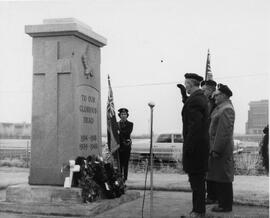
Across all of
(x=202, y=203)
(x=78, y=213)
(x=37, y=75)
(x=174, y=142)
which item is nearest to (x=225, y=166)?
(x=202, y=203)

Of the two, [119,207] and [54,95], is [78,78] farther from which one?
[119,207]

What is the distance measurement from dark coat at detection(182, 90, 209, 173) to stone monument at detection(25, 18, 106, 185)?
196cm

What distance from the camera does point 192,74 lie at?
6.53 metres

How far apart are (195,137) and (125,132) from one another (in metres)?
5.22

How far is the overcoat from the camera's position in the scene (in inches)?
268

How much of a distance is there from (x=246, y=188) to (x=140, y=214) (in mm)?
4787

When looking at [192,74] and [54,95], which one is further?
[54,95]

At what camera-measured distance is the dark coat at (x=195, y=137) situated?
6.18m

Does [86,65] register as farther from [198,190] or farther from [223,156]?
[198,190]

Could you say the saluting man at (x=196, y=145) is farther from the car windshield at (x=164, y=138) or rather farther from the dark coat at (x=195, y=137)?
the car windshield at (x=164, y=138)

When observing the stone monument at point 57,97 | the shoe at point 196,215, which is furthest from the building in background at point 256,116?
the shoe at point 196,215

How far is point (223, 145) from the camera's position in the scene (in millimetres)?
6793

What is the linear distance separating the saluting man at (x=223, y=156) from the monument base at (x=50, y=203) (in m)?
1.55

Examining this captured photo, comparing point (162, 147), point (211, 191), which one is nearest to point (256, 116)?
point (162, 147)
